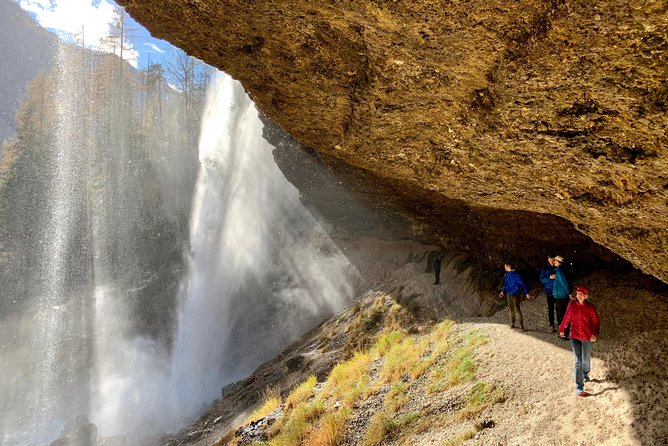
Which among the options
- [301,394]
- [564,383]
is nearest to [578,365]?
[564,383]

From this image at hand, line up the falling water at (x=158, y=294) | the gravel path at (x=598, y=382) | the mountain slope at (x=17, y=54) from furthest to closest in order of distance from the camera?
the mountain slope at (x=17, y=54), the falling water at (x=158, y=294), the gravel path at (x=598, y=382)

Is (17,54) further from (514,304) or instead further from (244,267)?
(514,304)

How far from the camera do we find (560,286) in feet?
24.1

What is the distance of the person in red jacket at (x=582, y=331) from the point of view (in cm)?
536

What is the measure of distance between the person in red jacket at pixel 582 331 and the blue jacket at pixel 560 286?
1.79m

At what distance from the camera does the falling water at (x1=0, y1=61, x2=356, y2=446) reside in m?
21.9

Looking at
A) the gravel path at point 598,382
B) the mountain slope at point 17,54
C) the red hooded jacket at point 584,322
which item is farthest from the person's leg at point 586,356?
the mountain slope at point 17,54

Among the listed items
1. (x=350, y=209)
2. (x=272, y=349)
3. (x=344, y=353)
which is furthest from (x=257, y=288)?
(x=344, y=353)

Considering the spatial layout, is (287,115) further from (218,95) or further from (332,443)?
(218,95)

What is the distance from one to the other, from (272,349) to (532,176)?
18.1m

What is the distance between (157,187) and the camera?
3631 cm

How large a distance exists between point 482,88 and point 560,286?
4.63 meters

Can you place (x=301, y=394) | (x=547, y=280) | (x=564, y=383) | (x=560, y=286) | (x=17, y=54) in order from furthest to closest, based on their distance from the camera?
(x=17, y=54), (x=301, y=394), (x=547, y=280), (x=560, y=286), (x=564, y=383)

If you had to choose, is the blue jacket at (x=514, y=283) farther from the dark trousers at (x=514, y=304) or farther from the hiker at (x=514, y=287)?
the dark trousers at (x=514, y=304)
